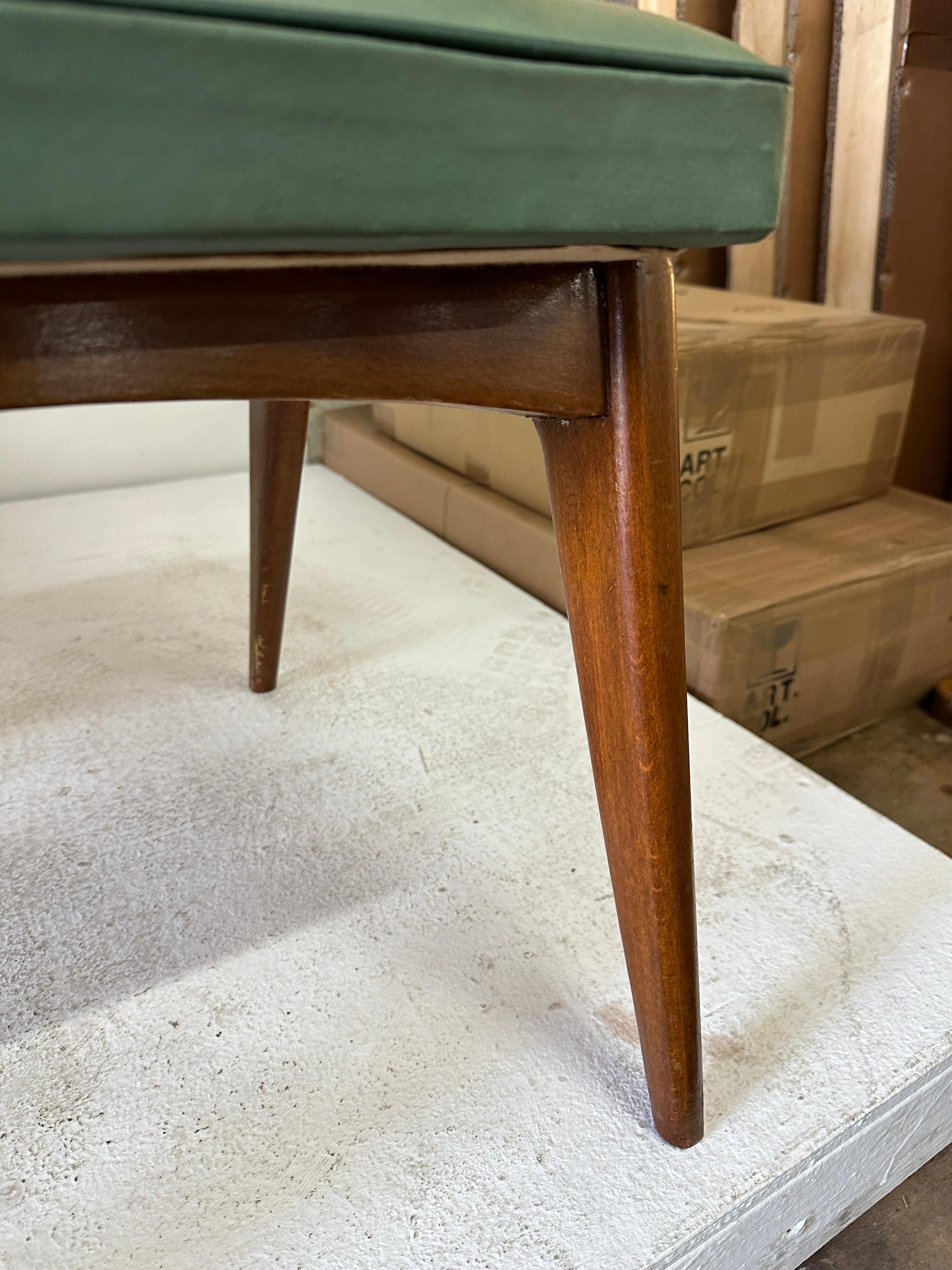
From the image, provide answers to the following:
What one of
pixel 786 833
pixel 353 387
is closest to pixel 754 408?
pixel 786 833

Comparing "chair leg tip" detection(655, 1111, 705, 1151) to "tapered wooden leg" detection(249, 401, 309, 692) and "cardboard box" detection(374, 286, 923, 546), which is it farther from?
"cardboard box" detection(374, 286, 923, 546)

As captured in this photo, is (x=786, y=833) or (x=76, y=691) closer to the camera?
(x=786, y=833)

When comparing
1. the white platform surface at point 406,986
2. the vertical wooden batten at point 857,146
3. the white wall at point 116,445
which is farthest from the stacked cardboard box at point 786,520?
the white wall at point 116,445

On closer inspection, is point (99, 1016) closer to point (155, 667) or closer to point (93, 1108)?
point (93, 1108)

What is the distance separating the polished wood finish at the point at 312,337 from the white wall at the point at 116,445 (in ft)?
3.83

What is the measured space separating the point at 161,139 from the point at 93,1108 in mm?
447

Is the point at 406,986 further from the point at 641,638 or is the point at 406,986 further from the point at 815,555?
the point at 815,555

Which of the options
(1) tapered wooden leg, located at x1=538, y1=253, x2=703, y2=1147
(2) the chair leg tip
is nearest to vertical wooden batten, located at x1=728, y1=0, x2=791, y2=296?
(1) tapered wooden leg, located at x1=538, y1=253, x2=703, y2=1147

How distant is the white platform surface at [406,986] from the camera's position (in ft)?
1.49

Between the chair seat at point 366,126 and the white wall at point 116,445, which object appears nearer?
the chair seat at point 366,126

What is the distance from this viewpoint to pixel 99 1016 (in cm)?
55

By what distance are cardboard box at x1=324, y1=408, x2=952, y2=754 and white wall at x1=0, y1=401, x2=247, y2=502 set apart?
46cm

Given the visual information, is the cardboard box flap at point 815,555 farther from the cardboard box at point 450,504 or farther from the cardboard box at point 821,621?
the cardboard box at point 450,504

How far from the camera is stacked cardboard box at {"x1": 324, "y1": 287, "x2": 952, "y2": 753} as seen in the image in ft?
3.21
